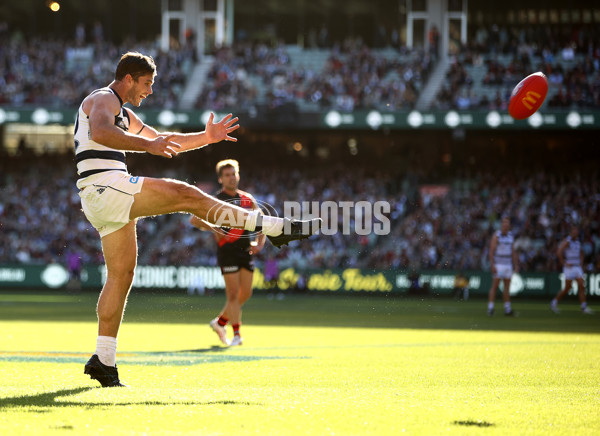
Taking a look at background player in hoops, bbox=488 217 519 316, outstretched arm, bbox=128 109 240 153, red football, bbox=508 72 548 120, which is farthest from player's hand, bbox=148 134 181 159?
background player in hoops, bbox=488 217 519 316

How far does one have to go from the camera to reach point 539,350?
11.8 metres

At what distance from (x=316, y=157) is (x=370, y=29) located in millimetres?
7471

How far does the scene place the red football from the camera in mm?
11922

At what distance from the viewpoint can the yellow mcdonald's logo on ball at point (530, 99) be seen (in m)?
11.9

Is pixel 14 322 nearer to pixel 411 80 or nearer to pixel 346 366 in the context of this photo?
pixel 346 366

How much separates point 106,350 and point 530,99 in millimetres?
7126

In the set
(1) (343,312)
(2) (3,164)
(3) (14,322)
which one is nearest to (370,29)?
(2) (3,164)

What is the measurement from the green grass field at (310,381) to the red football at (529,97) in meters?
3.14

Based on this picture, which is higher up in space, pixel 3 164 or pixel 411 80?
pixel 411 80

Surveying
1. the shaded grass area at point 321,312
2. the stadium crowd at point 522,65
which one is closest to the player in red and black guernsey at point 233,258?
the shaded grass area at point 321,312

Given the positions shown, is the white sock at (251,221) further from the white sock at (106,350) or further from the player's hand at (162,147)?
the white sock at (106,350)

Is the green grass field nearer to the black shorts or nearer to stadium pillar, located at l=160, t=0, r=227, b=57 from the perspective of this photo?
the black shorts

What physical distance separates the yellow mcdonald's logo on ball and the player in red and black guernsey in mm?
3896

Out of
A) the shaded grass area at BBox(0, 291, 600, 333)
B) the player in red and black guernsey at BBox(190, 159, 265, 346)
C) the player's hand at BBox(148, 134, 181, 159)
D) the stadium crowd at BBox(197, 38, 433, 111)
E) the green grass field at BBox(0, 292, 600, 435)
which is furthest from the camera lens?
the stadium crowd at BBox(197, 38, 433, 111)
